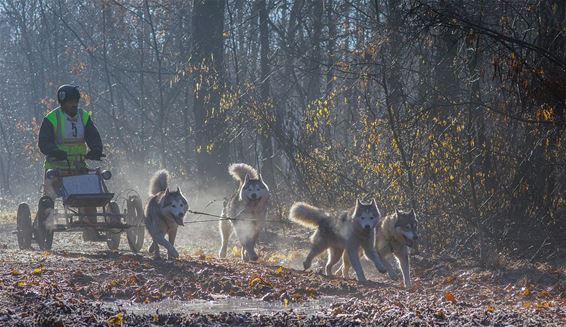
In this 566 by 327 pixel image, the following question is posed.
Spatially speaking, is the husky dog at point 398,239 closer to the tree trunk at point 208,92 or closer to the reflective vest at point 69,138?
the reflective vest at point 69,138

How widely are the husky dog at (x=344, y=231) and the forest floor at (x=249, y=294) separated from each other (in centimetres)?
63

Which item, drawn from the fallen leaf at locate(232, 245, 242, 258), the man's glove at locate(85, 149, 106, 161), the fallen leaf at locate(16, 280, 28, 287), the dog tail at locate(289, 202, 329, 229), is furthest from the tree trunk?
the fallen leaf at locate(16, 280, 28, 287)

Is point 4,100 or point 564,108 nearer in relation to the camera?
point 564,108

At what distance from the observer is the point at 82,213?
45.2 feet

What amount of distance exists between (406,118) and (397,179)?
0.98m

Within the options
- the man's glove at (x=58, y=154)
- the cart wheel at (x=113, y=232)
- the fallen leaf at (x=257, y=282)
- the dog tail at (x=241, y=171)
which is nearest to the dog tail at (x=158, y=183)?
the cart wheel at (x=113, y=232)

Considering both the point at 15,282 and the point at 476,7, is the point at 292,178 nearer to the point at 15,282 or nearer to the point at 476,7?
the point at 476,7

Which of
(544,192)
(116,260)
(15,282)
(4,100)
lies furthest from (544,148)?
(4,100)

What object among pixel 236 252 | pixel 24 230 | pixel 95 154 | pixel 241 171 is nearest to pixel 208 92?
pixel 241 171

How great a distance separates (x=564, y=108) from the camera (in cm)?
1005

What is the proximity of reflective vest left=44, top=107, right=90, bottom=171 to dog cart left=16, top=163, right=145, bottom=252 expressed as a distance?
10.5 inches

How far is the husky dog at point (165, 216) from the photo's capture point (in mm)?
13148

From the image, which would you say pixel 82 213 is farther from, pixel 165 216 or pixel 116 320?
pixel 116 320

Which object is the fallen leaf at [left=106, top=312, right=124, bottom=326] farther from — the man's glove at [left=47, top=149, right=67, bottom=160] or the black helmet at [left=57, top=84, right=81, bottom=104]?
the black helmet at [left=57, top=84, right=81, bottom=104]
